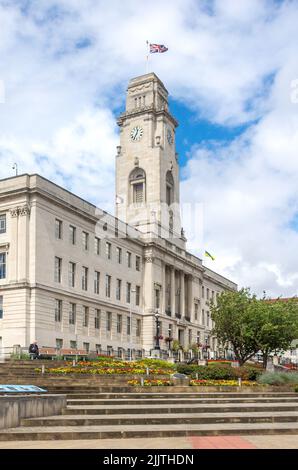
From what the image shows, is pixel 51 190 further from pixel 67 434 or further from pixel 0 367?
pixel 67 434

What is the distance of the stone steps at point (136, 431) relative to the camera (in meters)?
14.2

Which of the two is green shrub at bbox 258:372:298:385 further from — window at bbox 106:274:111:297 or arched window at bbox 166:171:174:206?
arched window at bbox 166:171:174:206

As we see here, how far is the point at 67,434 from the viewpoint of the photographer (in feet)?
46.8

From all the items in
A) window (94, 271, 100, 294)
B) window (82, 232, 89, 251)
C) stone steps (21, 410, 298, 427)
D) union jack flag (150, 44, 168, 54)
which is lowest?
stone steps (21, 410, 298, 427)

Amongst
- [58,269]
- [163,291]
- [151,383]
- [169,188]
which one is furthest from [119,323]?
[151,383]

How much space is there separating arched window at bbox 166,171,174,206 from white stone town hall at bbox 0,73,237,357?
166mm

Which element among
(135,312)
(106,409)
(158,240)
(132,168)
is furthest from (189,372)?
(132,168)

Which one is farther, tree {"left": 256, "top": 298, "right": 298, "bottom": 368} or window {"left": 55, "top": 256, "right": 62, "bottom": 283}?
window {"left": 55, "top": 256, "right": 62, "bottom": 283}

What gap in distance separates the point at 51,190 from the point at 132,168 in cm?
3148

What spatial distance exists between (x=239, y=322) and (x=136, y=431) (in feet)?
134

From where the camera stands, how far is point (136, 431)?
14.7 m

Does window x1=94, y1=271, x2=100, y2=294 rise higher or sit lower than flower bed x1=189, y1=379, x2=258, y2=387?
higher

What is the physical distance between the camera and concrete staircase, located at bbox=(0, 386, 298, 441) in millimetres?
14656

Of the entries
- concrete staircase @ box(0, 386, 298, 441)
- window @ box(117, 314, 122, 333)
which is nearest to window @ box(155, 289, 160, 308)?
window @ box(117, 314, 122, 333)
